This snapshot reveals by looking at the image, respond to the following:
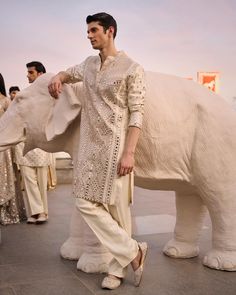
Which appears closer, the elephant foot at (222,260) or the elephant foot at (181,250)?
the elephant foot at (222,260)

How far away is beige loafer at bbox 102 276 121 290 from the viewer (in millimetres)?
2402

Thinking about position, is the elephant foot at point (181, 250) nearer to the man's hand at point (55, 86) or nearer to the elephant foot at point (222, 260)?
the elephant foot at point (222, 260)

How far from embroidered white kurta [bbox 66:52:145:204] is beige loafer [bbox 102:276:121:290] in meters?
0.41

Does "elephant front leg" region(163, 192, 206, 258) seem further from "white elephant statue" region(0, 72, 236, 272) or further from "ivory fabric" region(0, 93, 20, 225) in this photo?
"ivory fabric" region(0, 93, 20, 225)

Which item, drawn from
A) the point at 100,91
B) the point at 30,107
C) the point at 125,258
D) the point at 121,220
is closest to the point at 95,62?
the point at 100,91

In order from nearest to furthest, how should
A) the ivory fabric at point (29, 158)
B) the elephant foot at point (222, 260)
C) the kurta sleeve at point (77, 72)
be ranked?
the kurta sleeve at point (77, 72) → the elephant foot at point (222, 260) → the ivory fabric at point (29, 158)

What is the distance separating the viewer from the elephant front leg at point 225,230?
2.73 metres

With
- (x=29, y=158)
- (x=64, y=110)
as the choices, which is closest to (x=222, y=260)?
(x=64, y=110)

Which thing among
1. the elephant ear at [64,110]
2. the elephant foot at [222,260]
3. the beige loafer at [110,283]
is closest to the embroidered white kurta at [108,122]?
the elephant ear at [64,110]

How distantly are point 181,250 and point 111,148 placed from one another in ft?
3.37

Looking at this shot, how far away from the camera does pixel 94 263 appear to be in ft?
8.79

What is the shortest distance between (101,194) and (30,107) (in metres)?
0.85

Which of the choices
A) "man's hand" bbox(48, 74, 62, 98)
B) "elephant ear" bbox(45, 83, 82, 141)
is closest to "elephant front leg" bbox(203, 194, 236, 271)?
"elephant ear" bbox(45, 83, 82, 141)

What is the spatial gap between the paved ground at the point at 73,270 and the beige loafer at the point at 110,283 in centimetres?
3
